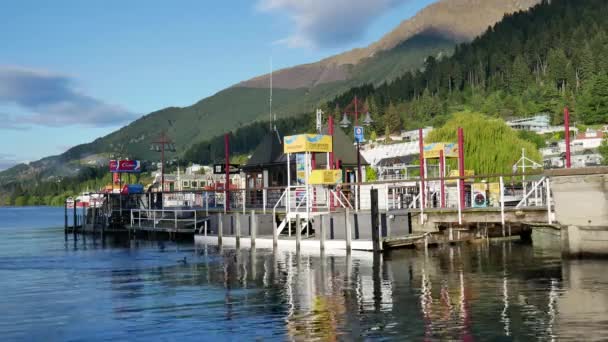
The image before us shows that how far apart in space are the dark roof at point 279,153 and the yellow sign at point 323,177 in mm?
12577

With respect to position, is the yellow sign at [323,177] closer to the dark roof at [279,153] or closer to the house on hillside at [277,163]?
the house on hillside at [277,163]

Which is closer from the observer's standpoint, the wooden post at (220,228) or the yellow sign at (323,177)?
the yellow sign at (323,177)

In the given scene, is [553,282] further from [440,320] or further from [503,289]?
[440,320]

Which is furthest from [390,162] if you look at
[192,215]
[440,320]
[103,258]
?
[440,320]

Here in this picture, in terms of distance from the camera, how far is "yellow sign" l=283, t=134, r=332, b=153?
41.2m

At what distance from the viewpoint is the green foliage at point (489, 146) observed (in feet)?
266

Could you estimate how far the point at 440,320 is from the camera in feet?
63.6

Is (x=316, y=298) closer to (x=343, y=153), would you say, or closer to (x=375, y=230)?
(x=375, y=230)

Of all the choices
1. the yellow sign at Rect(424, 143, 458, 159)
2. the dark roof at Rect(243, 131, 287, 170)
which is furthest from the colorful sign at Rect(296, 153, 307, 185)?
the yellow sign at Rect(424, 143, 458, 159)

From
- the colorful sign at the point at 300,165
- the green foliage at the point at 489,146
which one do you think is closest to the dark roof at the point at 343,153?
the colorful sign at the point at 300,165

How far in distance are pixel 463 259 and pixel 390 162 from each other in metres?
60.2

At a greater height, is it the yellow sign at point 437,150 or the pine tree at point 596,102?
the pine tree at point 596,102

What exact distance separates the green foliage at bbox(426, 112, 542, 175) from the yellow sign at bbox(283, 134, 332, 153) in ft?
139

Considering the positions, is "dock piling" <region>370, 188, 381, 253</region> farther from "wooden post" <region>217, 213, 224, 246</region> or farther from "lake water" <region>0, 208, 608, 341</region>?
"wooden post" <region>217, 213, 224, 246</region>
